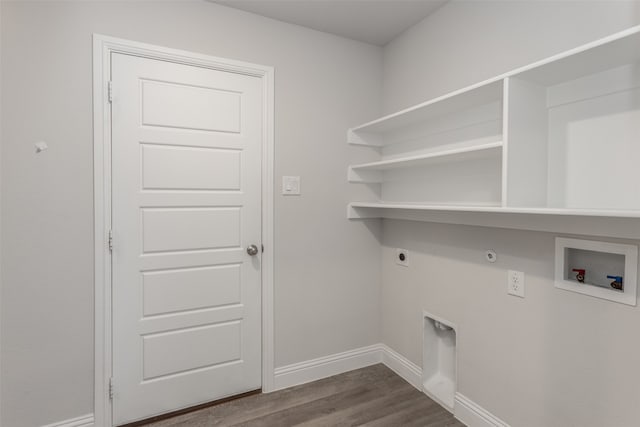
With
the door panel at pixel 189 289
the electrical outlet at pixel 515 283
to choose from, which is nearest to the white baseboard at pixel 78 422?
the door panel at pixel 189 289

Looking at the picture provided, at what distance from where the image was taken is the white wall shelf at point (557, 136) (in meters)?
1.22

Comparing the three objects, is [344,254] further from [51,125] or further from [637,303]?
[51,125]

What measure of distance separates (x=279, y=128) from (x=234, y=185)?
0.51 metres

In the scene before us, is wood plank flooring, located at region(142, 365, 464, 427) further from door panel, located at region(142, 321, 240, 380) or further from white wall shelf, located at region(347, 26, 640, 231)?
white wall shelf, located at region(347, 26, 640, 231)

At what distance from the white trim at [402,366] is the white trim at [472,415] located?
0.32 meters

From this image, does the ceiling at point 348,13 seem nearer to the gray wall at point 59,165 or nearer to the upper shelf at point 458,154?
the gray wall at point 59,165

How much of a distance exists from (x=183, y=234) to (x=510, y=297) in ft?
6.11

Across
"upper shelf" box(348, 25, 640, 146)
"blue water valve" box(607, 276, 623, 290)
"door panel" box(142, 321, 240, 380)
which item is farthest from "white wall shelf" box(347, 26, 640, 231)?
"door panel" box(142, 321, 240, 380)

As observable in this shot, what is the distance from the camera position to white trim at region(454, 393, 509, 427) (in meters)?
1.78

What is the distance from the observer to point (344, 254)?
251 cm

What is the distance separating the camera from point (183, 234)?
2006 millimetres

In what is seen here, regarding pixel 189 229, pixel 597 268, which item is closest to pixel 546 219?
pixel 597 268

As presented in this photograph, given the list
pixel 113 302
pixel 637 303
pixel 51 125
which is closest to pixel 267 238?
pixel 113 302

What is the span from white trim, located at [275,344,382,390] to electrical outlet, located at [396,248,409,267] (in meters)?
0.75
